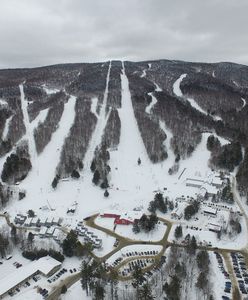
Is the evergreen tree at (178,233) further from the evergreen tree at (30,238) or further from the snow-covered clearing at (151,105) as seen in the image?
the snow-covered clearing at (151,105)

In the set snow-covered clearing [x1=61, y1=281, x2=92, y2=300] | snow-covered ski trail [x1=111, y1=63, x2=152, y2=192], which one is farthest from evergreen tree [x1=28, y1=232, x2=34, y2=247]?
snow-covered ski trail [x1=111, y1=63, x2=152, y2=192]

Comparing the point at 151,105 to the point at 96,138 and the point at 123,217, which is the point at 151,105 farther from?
the point at 123,217

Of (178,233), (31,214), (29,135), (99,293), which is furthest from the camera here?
(29,135)

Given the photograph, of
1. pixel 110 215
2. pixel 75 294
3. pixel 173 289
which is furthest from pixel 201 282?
pixel 110 215

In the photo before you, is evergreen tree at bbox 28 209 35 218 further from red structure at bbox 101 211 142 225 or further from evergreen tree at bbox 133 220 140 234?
evergreen tree at bbox 133 220 140 234

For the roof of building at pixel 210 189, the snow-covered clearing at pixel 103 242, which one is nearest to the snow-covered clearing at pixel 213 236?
the roof of building at pixel 210 189
